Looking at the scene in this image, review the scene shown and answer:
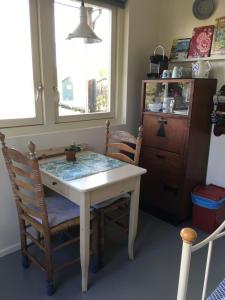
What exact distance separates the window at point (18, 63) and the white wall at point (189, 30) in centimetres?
150

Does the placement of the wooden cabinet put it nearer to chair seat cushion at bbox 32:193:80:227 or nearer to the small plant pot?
the small plant pot

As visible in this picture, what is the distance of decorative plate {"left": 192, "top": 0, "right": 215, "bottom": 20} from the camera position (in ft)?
7.97

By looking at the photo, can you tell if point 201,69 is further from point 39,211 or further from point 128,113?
point 39,211

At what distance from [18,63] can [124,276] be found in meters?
1.85

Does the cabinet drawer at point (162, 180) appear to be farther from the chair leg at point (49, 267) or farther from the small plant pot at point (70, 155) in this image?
the chair leg at point (49, 267)

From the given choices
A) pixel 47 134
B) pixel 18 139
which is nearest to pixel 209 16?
pixel 47 134

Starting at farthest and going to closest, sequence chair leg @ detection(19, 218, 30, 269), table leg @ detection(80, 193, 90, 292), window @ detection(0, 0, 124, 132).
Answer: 1. window @ detection(0, 0, 124, 132)
2. chair leg @ detection(19, 218, 30, 269)
3. table leg @ detection(80, 193, 90, 292)

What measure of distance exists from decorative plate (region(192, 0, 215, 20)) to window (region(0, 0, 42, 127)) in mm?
1574

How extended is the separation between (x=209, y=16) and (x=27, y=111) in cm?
195

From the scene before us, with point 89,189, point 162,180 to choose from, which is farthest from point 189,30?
point 89,189

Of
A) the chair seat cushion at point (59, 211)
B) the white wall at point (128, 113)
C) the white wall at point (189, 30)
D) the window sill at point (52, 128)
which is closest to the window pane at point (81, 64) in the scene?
the window sill at point (52, 128)

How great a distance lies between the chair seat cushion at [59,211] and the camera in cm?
169

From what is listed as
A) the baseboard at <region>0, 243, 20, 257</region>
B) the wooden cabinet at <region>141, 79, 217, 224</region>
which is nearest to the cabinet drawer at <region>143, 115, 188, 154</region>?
the wooden cabinet at <region>141, 79, 217, 224</region>

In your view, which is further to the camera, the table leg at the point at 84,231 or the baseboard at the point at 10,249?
the baseboard at the point at 10,249
